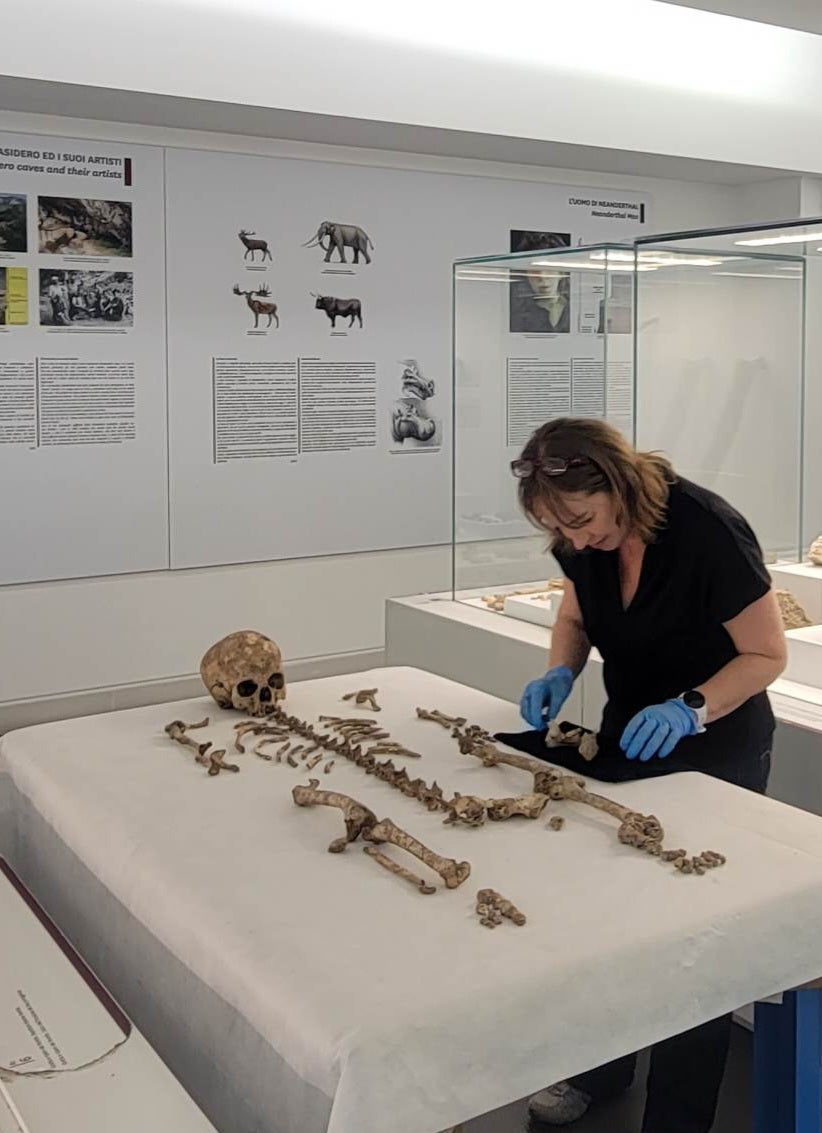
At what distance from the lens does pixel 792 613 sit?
11.4 ft

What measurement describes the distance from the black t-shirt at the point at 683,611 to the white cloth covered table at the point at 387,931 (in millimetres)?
395

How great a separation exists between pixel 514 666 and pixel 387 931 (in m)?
2.17

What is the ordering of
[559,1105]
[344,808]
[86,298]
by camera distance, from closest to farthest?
[344,808] < [559,1105] < [86,298]

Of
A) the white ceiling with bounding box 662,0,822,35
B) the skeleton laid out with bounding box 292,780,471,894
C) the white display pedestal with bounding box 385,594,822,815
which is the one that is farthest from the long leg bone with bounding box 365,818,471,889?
the white ceiling with bounding box 662,0,822,35

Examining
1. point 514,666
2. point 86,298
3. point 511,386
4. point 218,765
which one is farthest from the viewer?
point 86,298

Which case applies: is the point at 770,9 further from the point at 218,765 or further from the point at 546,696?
the point at 218,765

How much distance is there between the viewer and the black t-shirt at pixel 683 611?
231 cm

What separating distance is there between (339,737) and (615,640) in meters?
0.58

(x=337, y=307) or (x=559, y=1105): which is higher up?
(x=337, y=307)

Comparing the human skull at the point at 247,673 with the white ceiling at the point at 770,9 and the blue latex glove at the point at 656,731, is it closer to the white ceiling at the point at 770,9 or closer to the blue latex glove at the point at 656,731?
the blue latex glove at the point at 656,731

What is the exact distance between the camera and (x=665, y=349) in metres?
3.49

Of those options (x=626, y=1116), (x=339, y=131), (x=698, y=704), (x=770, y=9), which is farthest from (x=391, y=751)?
(x=770, y=9)

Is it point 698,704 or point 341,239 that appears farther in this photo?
point 341,239

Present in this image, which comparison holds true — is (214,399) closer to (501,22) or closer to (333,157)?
(333,157)
